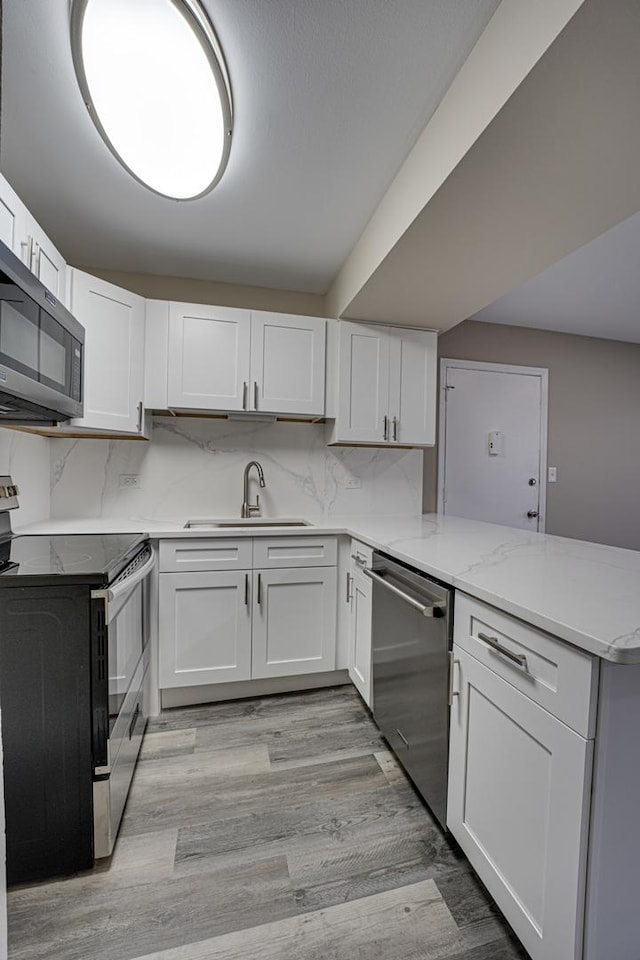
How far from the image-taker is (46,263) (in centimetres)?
175

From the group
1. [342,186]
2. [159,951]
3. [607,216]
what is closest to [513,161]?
[607,216]

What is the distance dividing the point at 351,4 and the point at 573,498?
359 centimetres

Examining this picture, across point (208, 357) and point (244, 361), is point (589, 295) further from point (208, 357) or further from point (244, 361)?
point (208, 357)

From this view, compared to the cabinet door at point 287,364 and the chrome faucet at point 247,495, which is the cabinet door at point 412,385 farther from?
the chrome faucet at point 247,495

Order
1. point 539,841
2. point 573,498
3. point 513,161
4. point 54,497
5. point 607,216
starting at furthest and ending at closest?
point 573,498 < point 54,497 < point 607,216 < point 513,161 < point 539,841

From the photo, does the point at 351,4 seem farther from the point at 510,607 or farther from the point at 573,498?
the point at 573,498

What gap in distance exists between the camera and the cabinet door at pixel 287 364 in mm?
2441

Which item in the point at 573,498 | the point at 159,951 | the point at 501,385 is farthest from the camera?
the point at 573,498

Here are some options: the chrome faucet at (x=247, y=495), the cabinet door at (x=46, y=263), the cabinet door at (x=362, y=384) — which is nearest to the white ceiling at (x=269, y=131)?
the cabinet door at (x=46, y=263)

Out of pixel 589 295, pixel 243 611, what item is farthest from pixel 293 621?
pixel 589 295

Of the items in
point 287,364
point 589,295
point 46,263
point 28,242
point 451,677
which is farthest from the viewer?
point 589,295

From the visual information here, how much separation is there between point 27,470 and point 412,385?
2.18m

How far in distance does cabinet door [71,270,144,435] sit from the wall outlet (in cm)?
38

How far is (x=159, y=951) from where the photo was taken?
42.0 inches
